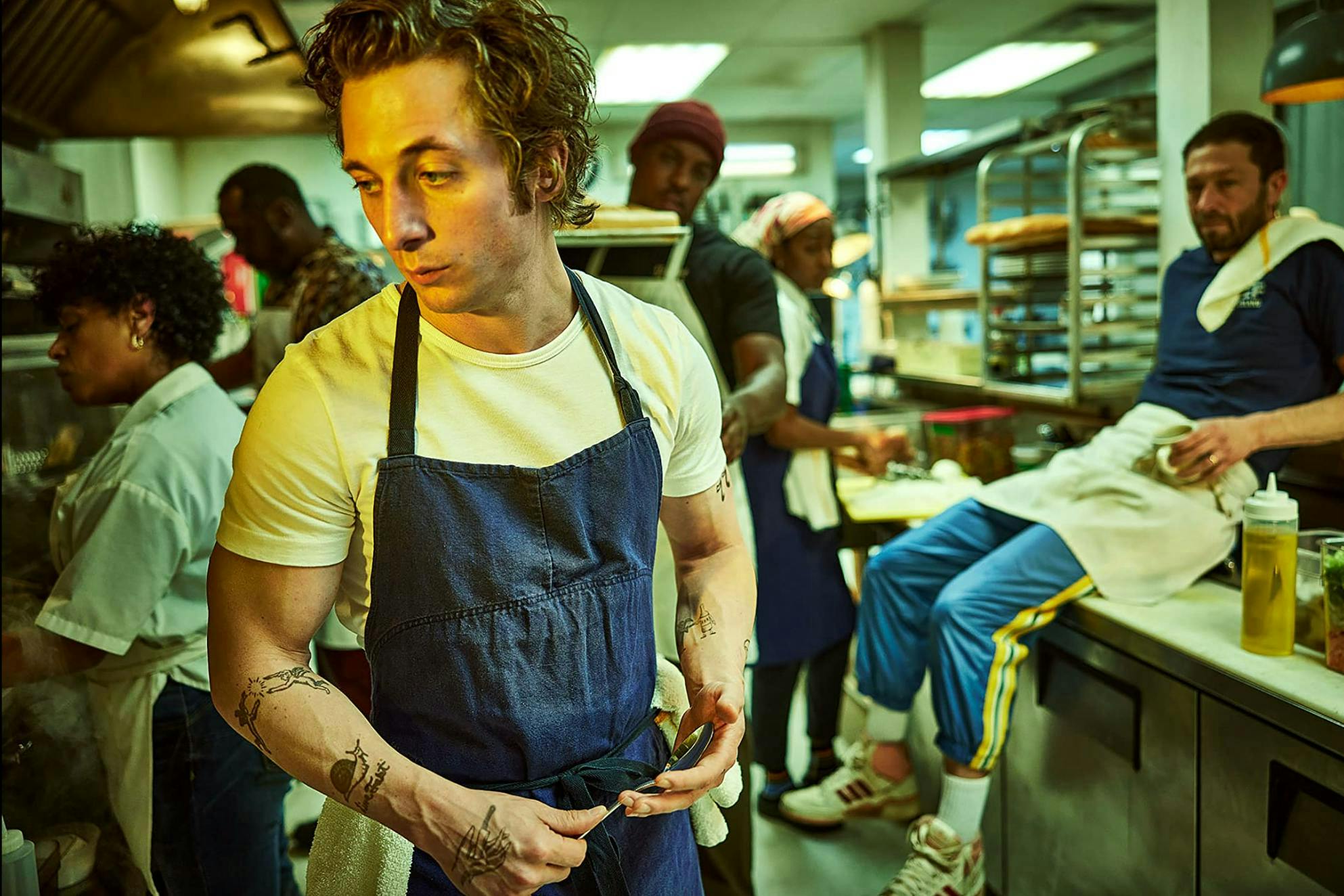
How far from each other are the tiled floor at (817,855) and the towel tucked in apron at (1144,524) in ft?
3.27

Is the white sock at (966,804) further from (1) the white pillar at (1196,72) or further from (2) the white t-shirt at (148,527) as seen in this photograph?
(1) the white pillar at (1196,72)

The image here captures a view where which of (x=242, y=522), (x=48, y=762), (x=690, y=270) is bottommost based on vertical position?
(x=48, y=762)

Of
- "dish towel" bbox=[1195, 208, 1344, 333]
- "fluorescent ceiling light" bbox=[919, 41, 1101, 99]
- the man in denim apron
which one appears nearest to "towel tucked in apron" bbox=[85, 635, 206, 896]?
the man in denim apron

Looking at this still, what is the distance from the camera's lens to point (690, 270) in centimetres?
231

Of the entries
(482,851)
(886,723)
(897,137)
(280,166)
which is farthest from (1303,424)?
(280,166)

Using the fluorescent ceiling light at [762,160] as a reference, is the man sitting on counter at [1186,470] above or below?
below

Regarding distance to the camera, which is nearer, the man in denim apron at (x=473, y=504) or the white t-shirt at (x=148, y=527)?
the man in denim apron at (x=473, y=504)

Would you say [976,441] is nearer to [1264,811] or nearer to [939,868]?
[939,868]

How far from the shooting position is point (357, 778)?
0.89 metres

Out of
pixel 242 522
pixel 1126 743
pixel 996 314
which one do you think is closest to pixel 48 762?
pixel 242 522

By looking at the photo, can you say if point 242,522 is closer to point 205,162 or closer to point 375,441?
point 375,441

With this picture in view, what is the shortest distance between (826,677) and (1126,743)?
3.56 feet

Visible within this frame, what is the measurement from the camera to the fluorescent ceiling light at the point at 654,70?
6039 millimetres

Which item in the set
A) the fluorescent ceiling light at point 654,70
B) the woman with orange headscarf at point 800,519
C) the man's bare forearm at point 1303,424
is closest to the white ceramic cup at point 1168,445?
the man's bare forearm at point 1303,424
